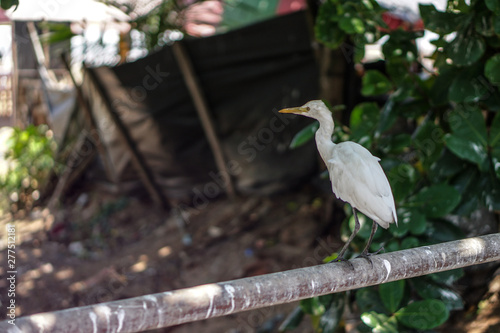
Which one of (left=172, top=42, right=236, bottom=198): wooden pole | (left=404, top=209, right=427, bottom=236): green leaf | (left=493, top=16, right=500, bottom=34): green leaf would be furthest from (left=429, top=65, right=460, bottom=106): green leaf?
(left=172, top=42, right=236, bottom=198): wooden pole

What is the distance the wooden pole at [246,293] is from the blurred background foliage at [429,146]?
0.47m

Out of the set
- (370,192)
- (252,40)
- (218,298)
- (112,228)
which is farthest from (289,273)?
(112,228)

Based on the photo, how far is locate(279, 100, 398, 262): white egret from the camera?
144 cm

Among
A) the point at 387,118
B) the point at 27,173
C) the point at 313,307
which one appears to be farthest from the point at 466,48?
the point at 27,173

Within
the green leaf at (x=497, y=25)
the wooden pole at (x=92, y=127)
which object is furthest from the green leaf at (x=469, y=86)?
the wooden pole at (x=92, y=127)

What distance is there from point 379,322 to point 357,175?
0.73 metres

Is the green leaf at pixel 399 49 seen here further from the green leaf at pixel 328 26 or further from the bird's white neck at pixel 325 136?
the bird's white neck at pixel 325 136

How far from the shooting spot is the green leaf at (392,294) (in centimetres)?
194

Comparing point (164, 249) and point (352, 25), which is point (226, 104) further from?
point (352, 25)

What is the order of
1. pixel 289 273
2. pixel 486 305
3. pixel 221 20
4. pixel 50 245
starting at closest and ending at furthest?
pixel 289 273 → pixel 486 305 → pixel 50 245 → pixel 221 20

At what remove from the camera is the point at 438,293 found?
1.97 m

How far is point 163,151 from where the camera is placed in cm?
472

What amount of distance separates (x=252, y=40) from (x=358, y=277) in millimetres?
2908

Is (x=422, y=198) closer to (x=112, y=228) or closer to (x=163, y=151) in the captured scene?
(x=163, y=151)
